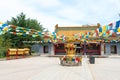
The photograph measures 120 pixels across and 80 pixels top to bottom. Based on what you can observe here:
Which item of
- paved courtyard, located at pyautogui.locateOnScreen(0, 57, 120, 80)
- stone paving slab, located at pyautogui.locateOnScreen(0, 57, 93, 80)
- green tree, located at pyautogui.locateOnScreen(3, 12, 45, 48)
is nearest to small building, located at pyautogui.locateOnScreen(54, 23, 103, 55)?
green tree, located at pyautogui.locateOnScreen(3, 12, 45, 48)

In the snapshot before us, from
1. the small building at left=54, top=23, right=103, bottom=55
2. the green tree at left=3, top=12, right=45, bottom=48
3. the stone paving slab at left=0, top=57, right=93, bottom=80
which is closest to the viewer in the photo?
the stone paving slab at left=0, top=57, right=93, bottom=80

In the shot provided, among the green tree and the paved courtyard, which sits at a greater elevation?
the green tree

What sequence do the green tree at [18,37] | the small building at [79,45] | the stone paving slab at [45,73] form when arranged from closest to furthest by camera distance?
1. the stone paving slab at [45,73]
2. the green tree at [18,37]
3. the small building at [79,45]

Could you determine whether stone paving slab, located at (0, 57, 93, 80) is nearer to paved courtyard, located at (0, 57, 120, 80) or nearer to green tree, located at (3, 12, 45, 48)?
paved courtyard, located at (0, 57, 120, 80)

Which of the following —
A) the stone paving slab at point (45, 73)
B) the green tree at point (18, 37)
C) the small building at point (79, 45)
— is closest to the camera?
the stone paving slab at point (45, 73)

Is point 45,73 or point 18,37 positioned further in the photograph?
point 18,37

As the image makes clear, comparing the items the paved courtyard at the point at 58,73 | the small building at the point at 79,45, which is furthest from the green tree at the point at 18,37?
the paved courtyard at the point at 58,73

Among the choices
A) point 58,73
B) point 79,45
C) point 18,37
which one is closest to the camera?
point 58,73

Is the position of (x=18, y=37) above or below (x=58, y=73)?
above

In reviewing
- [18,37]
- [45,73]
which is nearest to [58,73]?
[45,73]

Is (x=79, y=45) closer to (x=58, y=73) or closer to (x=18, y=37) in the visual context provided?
(x=18, y=37)

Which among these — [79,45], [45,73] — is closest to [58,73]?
[45,73]

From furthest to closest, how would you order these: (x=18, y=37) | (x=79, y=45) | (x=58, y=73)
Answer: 1. (x=79, y=45)
2. (x=18, y=37)
3. (x=58, y=73)

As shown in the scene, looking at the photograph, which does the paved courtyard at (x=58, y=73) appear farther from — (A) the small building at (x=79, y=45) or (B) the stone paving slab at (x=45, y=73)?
(A) the small building at (x=79, y=45)
